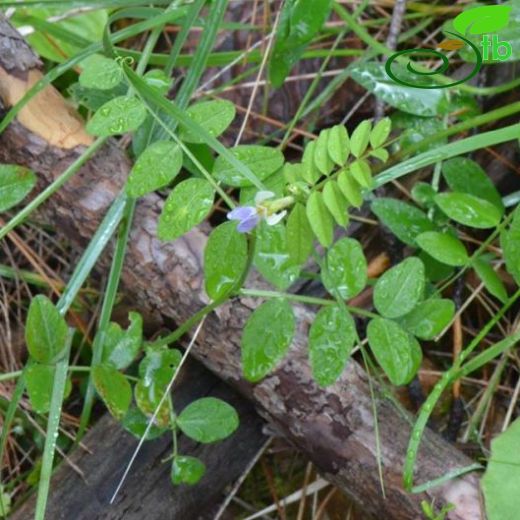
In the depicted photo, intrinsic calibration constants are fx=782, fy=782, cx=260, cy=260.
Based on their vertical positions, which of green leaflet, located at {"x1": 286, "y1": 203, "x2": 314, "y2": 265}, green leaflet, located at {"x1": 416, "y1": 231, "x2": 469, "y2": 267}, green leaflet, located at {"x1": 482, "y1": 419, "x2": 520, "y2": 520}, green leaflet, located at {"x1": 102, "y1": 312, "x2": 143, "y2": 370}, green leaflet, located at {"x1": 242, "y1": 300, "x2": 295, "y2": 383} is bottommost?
green leaflet, located at {"x1": 482, "y1": 419, "x2": 520, "y2": 520}

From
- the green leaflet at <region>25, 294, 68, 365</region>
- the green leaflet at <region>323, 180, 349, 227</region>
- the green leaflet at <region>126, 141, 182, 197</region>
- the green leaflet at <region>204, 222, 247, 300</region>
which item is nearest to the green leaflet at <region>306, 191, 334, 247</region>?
the green leaflet at <region>323, 180, 349, 227</region>

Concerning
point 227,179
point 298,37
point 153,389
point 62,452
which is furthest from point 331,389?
point 298,37

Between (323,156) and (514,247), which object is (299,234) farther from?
(514,247)

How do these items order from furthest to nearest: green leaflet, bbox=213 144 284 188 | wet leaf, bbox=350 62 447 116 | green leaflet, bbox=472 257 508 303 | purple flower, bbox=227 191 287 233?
wet leaf, bbox=350 62 447 116 < green leaflet, bbox=472 257 508 303 < green leaflet, bbox=213 144 284 188 < purple flower, bbox=227 191 287 233

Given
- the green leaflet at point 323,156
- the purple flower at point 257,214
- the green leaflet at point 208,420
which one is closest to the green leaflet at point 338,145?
the green leaflet at point 323,156

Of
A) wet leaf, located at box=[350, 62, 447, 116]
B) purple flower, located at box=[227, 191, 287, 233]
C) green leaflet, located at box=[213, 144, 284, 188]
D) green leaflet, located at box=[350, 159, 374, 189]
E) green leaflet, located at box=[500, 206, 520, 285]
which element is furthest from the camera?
wet leaf, located at box=[350, 62, 447, 116]

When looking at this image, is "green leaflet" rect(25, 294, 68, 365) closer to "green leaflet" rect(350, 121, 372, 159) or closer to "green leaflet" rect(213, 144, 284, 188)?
"green leaflet" rect(213, 144, 284, 188)

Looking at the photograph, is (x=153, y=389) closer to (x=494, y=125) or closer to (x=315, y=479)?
(x=315, y=479)
